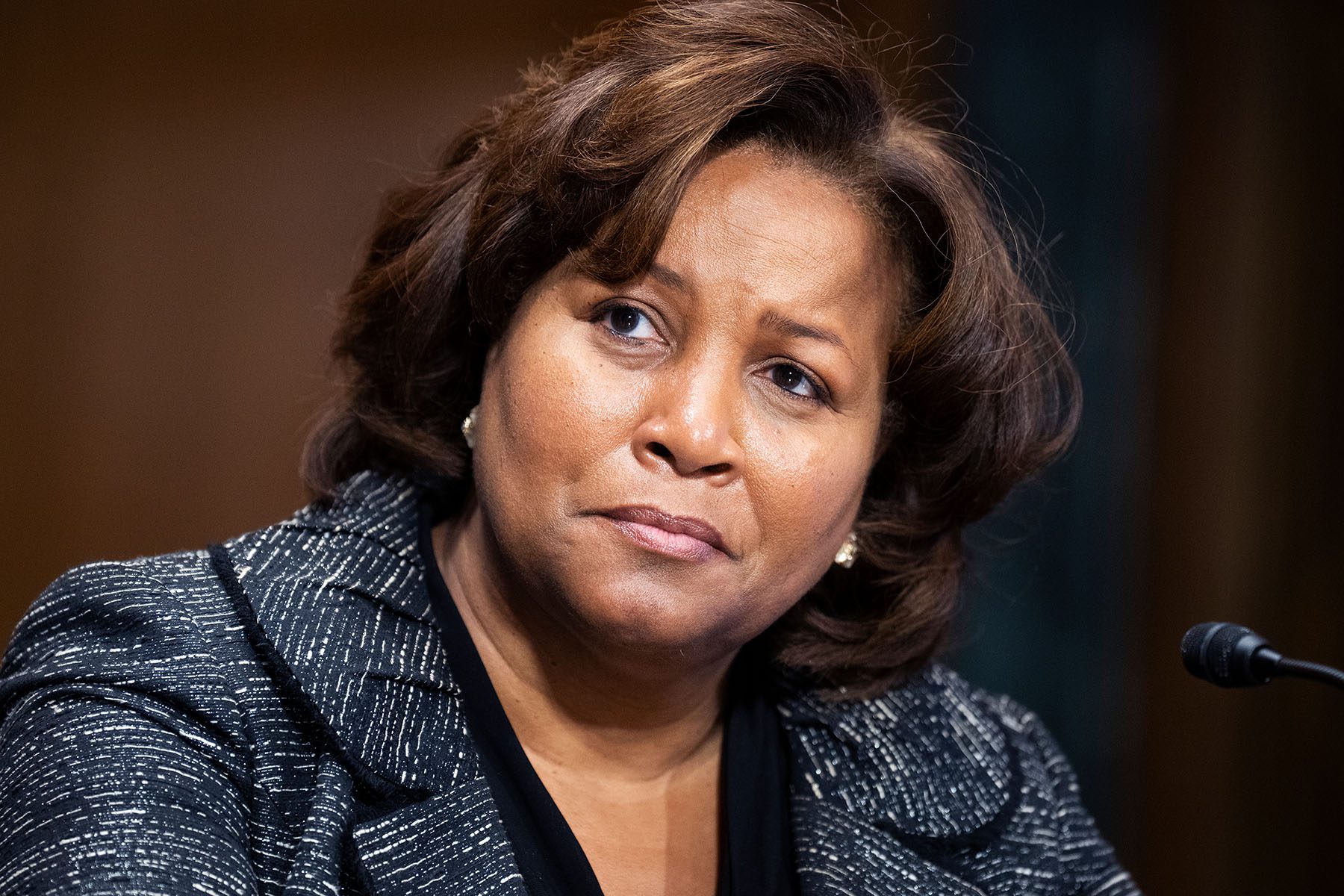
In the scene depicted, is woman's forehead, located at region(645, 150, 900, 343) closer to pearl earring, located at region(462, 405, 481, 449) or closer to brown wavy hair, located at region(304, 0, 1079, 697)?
brown wavy hair, located at region(304, 0, 1079, 697)

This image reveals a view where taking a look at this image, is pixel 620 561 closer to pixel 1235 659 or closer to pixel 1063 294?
pixel 1235 659

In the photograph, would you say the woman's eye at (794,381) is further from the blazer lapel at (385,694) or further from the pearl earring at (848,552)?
the blazer lapel at (385,694)

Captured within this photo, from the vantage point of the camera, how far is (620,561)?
1606 mm

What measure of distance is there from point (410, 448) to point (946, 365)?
73 cm

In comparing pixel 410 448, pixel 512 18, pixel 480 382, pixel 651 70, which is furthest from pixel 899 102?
pixel 512 18

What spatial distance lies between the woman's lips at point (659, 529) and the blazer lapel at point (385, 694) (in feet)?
0.97

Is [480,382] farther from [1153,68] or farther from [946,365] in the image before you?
[1153,68]

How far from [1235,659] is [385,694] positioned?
0.91 m

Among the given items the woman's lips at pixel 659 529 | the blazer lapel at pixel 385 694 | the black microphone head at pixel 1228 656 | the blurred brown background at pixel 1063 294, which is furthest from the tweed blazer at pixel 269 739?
the blurred brown background at pixel 1063 294

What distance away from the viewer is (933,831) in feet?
6.48

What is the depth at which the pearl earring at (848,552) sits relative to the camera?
206 cm

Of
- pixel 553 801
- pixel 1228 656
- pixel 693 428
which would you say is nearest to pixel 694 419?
pixel 693 428

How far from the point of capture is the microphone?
4.64 feet

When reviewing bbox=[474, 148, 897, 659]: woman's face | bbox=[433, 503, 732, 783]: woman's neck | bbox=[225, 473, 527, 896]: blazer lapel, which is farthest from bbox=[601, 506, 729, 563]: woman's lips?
bbox=[225, 473, 527, 896]: blazer lapel
